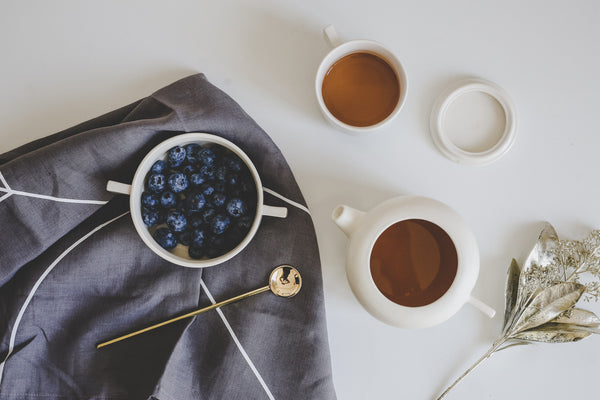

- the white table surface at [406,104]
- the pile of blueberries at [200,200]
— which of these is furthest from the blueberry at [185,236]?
the white table surface at [406,104]

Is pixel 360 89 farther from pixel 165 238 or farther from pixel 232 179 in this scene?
pixel 165 238

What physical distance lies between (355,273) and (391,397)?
11.8 inches

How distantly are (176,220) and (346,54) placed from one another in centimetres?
38

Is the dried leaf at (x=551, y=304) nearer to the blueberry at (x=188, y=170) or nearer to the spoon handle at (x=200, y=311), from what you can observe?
the spoon handle at (x=200, y=311)

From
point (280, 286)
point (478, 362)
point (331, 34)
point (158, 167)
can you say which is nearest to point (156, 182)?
point (158, 167)

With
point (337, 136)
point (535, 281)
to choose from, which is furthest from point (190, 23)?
point (535, 281)

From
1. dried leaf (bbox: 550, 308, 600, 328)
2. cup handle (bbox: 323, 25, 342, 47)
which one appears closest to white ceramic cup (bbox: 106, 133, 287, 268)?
cup handle (bbox: 323, 25, 342, 47)

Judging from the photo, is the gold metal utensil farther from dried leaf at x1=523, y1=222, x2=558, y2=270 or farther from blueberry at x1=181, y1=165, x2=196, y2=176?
dried leaf at x1=523, y1=222, x2=558, y2=270

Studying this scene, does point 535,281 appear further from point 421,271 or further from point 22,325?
point 22,325

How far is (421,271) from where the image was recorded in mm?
621

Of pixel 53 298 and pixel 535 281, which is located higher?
pixel 535 281

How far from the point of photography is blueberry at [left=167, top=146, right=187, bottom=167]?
25.6 inches

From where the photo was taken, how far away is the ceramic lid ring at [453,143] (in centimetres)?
73

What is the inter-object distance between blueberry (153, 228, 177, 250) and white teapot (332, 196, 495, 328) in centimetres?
26
